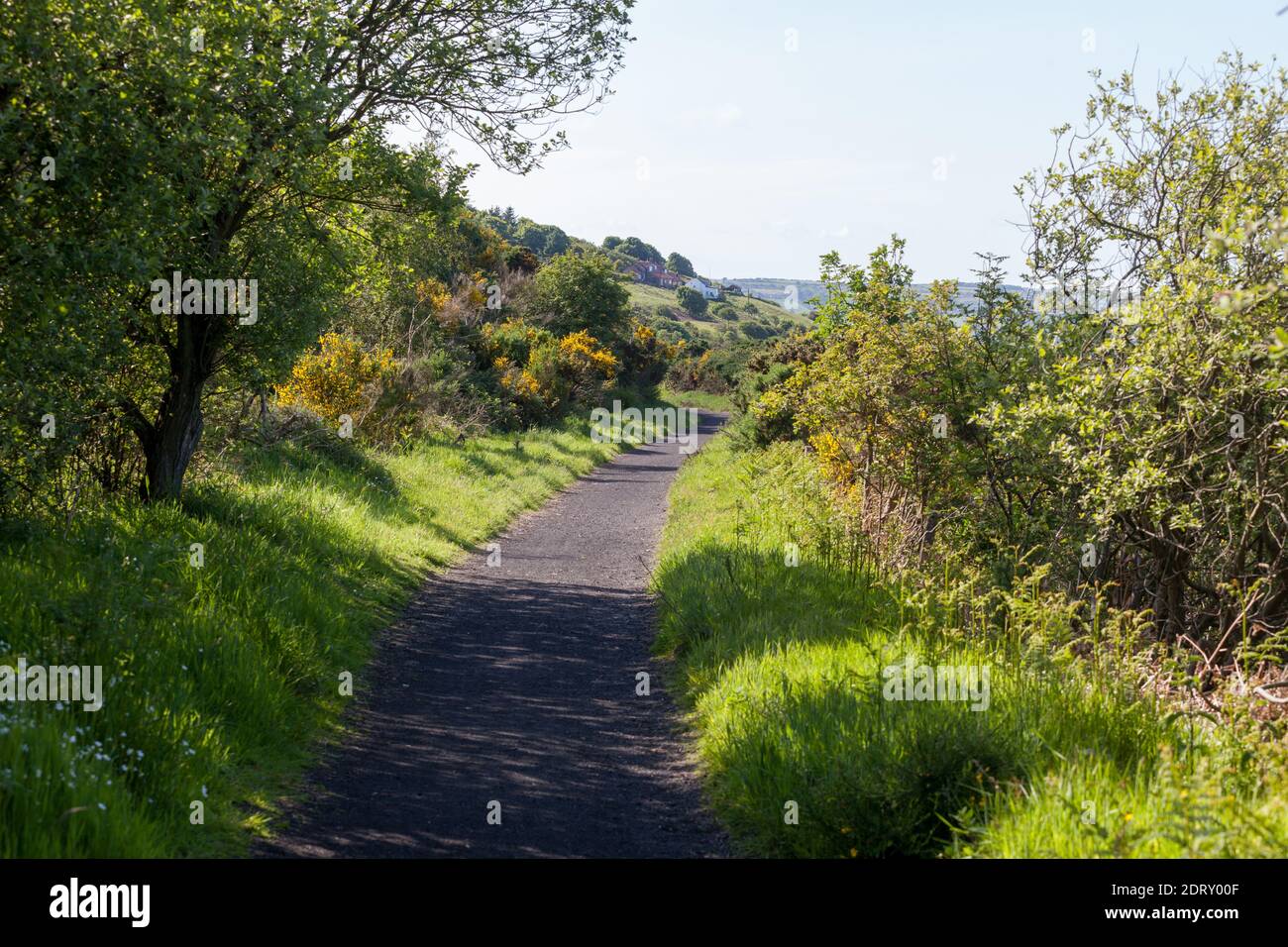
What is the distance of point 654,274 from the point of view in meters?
159

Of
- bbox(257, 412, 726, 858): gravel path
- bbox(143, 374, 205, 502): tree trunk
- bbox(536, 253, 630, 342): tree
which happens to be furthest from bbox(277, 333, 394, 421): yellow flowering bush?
bbox(536, 253, 630, 342): tree

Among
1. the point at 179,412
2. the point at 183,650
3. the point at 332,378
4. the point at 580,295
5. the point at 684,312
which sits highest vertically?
the point at 684,312

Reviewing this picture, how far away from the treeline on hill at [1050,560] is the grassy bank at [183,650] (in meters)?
2.81

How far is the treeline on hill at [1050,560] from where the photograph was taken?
4.60m

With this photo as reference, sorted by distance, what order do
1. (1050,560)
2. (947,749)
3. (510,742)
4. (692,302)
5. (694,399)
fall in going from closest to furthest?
(947,749), (510,742), (1050,560), (694,399), (692,302)

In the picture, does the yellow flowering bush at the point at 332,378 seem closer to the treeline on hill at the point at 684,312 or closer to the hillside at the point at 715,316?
the treeline on hill at the point at 684,312

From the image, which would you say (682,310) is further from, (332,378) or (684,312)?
(332,378)

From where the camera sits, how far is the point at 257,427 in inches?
563

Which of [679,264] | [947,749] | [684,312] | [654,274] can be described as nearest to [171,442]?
[947,749]

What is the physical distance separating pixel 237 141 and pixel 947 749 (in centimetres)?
614

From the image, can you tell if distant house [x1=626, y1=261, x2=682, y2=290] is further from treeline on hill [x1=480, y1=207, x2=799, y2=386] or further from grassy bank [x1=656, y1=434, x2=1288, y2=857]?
grassy bank [x1=656, y1=434, x2=1288, y2=857]
